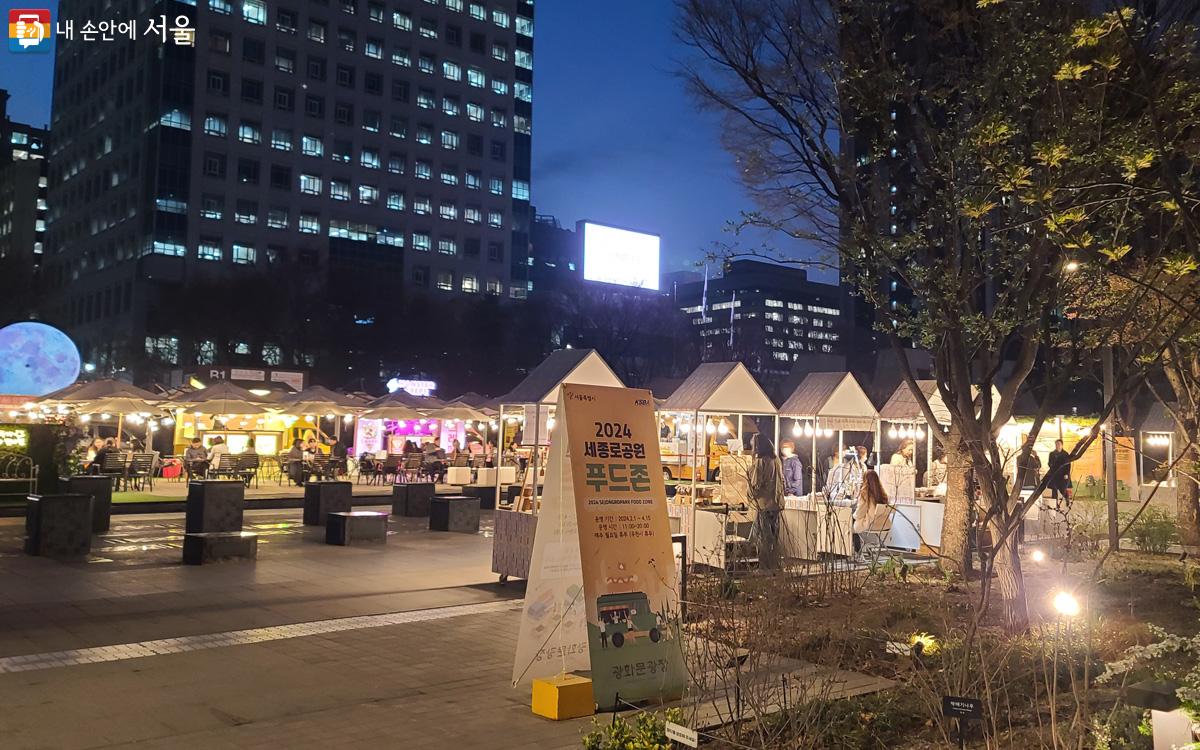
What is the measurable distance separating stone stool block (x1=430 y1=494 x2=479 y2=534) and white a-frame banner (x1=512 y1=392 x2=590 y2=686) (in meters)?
9.78

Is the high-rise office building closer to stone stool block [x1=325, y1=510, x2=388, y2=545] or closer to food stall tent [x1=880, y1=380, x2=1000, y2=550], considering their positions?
stone stool block [x1=325, y1=510, x2=388, y2=545]

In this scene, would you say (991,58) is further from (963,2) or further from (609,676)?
(609,676)

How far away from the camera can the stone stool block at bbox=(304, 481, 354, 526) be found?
17.0 meters

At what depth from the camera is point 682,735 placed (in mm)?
4645

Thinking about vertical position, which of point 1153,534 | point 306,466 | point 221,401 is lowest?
point 1153,534

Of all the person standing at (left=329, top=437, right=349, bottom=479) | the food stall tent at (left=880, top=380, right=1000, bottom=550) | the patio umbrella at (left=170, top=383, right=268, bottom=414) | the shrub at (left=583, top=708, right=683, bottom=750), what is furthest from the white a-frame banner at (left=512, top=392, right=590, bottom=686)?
the patio umbrella at (left=170, top=383, right=268, bottom=414)

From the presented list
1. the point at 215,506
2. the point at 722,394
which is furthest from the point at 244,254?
the point at 722,394

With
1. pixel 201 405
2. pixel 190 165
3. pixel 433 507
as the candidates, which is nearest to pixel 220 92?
pixel 190 165

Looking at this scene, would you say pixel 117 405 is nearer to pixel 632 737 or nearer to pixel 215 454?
pixel 215 454

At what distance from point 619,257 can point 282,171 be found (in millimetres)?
37363

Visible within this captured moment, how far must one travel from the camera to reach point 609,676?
571 cm

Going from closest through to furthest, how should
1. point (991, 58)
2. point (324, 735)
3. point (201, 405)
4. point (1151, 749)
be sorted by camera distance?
point (1151, 749) < point (324, 735) < point (991, 58) < point (201, 405)

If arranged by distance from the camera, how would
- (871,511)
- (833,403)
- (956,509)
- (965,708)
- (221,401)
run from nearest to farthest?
(965,708) → (956,509) → (871,511) → (833,403) → (221,401)

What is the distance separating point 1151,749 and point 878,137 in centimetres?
854
